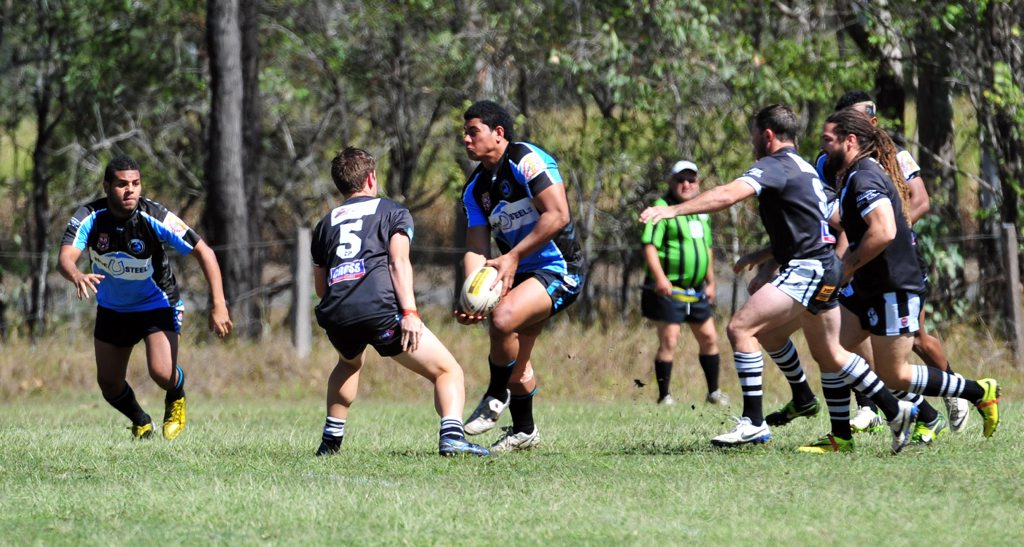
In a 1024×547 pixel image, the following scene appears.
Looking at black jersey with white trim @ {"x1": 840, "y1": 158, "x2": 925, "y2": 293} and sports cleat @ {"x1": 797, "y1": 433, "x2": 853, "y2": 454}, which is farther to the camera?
sports cleat @ {"x1": 797, "y1": 433, "x2": 853, "y2": 454}

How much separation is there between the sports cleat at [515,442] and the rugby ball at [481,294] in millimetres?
1023

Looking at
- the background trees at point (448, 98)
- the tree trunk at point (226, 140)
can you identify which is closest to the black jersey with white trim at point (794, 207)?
the background trees at point (448, 98)

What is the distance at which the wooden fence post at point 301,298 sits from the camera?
51.2 ft

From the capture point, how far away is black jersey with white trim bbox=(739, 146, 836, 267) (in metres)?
7.44

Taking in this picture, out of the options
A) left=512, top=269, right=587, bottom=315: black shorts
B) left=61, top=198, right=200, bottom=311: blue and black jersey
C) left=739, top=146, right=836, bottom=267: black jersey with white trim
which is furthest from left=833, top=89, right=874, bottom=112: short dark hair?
left=61, top=198, right=200, bottom=311: blue and black jersey

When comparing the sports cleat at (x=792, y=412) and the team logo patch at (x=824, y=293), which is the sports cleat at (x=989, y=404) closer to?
the team logo patch at (x=824, y=293)

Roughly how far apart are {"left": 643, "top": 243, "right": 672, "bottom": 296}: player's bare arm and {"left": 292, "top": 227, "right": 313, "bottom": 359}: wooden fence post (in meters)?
4.84

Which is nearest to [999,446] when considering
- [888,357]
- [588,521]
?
[888,357]

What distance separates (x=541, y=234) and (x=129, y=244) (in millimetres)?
3273

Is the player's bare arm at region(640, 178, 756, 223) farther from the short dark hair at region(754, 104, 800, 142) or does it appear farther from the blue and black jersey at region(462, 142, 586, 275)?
the blue and black jersey at region(462, 142, 586, 275)

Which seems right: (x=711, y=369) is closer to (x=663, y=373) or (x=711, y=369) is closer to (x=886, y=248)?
(x=663, y=373)

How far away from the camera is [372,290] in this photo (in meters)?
7.32

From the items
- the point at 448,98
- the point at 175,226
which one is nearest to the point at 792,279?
the point at 175,226

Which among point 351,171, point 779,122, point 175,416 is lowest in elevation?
point 175,416
